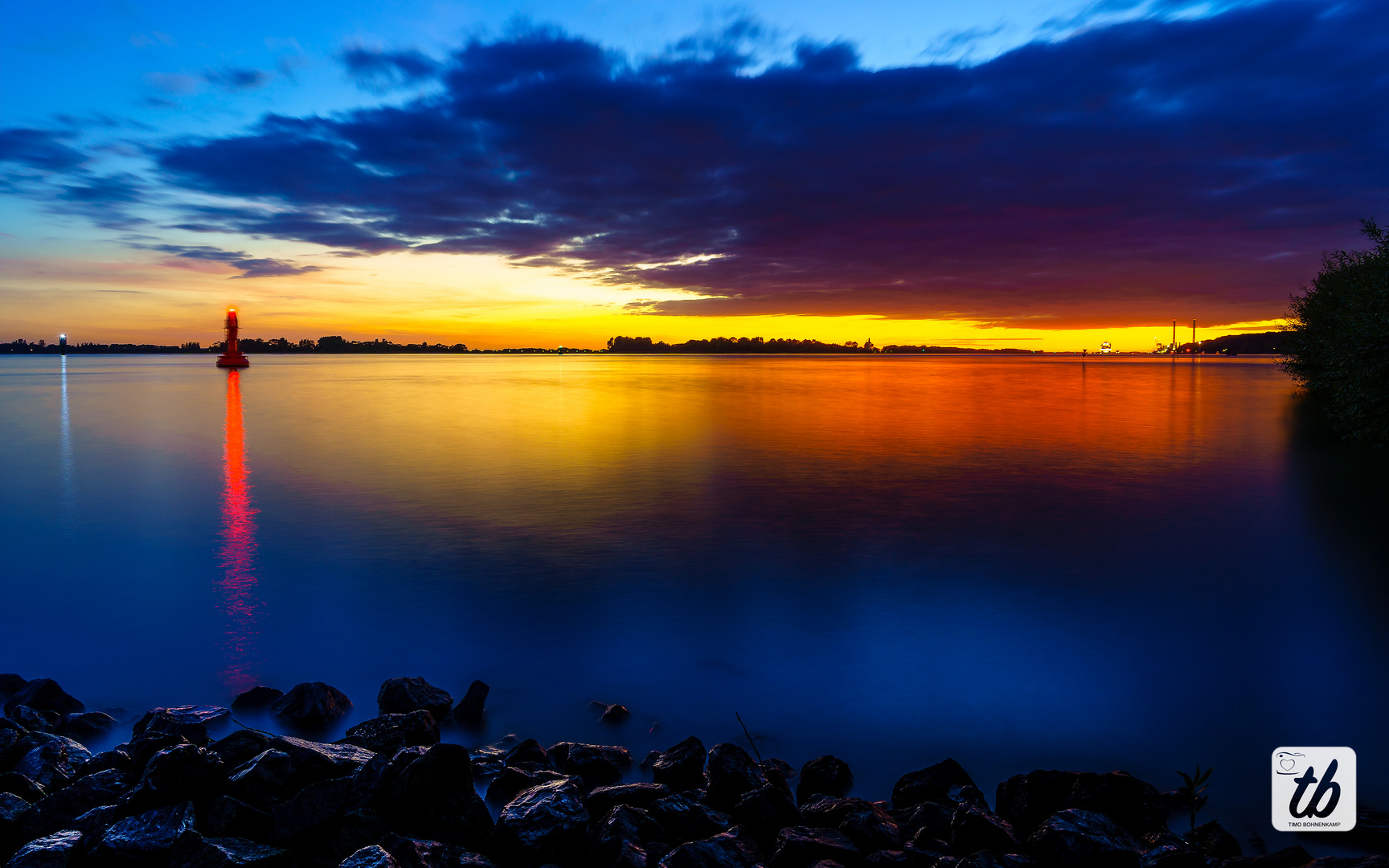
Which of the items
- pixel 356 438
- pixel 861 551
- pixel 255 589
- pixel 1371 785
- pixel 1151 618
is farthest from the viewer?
pixel 356 438

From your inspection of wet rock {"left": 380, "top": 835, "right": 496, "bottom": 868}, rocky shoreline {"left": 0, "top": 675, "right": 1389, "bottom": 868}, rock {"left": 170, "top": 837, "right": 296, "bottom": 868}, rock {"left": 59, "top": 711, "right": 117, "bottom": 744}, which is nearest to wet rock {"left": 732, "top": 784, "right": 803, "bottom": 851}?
rocky shoreline {"left": 0, "top": 675, "right": 1389, "bottom": 868}

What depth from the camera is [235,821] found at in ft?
15.2

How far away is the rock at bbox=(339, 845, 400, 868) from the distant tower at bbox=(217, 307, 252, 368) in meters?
98.1

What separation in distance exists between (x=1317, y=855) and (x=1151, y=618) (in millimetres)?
4176

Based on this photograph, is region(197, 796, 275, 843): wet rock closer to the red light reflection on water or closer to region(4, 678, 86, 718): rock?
the red light reflection on water

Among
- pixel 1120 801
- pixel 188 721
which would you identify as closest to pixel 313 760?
pixel 188 721

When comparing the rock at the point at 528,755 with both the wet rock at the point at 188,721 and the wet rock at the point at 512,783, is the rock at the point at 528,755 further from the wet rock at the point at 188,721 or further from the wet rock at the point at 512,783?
the wet rock at the point at 188,721

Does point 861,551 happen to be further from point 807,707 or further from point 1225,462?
point 1225,462

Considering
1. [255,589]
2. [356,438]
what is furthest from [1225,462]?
[356,438]

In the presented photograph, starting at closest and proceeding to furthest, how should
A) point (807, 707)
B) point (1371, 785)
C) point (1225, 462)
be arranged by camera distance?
point (1371, 785)
point (807, 707)
point (1225, 462)

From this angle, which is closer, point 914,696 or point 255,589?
point 914,696

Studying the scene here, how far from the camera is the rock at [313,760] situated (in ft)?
16.9

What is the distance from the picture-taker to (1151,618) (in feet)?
29.1

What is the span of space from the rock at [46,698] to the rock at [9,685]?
0.24 metres
